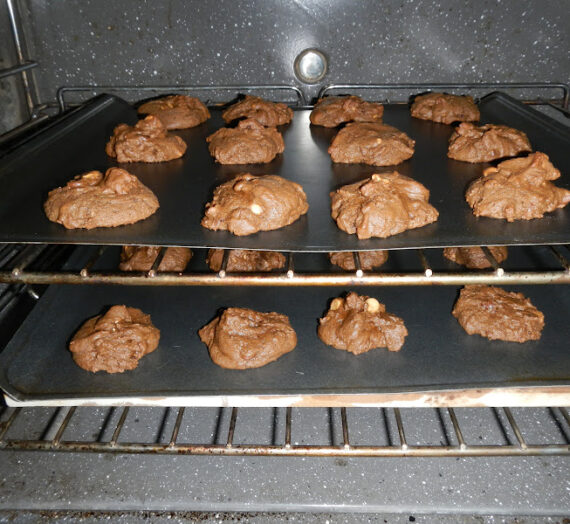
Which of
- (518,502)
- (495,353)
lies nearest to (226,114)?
(495,353)

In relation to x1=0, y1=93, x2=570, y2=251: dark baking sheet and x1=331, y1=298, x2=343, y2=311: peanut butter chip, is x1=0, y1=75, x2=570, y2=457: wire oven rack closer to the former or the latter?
x1=0, y1=93, x2=570, y2=251: dark baking sheet

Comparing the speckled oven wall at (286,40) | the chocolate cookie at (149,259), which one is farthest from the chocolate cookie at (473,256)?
the chocolate cookie at (149,259)

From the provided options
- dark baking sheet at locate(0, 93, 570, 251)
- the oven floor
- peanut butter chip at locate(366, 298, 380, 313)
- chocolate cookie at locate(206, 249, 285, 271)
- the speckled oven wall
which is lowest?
the oven floor

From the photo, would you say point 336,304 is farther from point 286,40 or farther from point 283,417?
point 286,40

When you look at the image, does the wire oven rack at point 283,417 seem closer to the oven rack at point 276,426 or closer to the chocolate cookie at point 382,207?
the oven rack at point 276,426

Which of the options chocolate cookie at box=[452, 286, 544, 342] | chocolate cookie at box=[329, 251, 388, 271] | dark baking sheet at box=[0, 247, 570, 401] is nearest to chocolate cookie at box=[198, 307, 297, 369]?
dark baking sheet at box=[0, 247, 570, 401]

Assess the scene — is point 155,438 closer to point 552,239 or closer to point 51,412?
point 51,412
